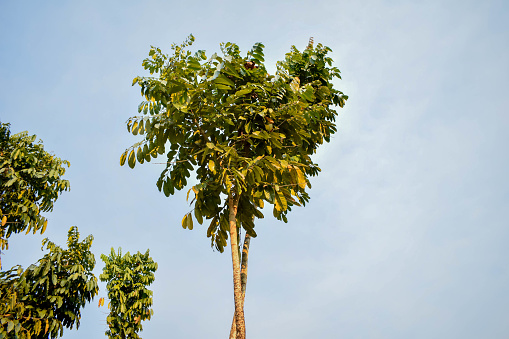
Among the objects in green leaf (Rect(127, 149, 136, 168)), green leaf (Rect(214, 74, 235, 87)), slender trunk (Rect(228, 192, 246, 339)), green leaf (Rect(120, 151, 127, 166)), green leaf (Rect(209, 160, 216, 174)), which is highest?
green leaf (Rect(214, 74, 235, 87))

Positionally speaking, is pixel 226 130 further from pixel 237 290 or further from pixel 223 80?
pixel 237 290

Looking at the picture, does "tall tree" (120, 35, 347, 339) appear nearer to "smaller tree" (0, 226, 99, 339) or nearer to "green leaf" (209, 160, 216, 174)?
"green leaf" (209, 160, 216, 174)

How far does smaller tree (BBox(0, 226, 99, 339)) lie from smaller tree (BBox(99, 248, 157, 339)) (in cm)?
150

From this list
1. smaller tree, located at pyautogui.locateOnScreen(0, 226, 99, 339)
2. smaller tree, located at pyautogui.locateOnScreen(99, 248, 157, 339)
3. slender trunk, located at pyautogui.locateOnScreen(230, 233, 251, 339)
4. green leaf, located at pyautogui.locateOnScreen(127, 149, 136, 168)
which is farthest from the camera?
smaller tree, located at pyautogui.locateOnScreen(99, 248, 157, 339)

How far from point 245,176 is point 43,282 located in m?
6.05

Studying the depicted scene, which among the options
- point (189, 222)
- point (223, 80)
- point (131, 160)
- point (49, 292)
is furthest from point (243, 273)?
point (49, 292)

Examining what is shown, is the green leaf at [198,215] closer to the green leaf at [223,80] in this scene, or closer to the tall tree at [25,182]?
the green leaf at [223,80]

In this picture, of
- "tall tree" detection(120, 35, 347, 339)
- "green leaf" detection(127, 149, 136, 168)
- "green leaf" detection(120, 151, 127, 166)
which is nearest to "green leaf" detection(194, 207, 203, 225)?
"tall tree" detection(120, 35, 347, 339)

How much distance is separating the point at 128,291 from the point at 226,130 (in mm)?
7439

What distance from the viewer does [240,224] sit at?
21.1 feet

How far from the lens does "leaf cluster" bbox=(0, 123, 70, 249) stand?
10.3 m

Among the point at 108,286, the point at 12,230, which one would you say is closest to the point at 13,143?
the point at 12,230

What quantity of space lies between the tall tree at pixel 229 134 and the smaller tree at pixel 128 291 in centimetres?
595

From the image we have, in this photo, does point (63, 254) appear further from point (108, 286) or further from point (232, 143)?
point (232, 143)
